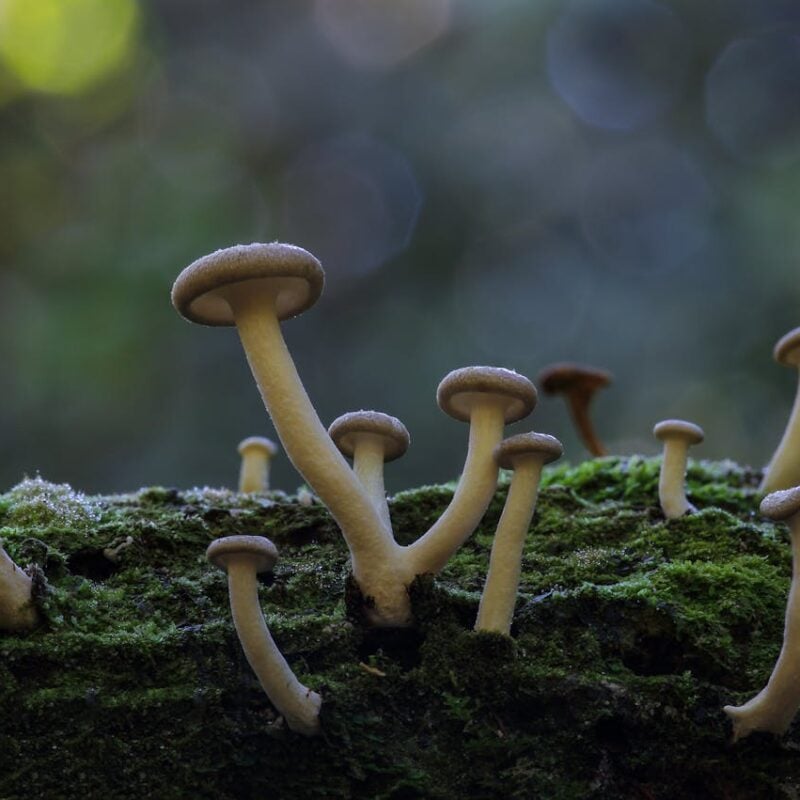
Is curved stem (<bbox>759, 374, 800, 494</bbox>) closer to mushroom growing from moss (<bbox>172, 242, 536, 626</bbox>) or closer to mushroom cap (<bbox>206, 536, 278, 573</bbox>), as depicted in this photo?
mushroom growing from moss (<bbox>172, 242, 536, 626</bbox>)

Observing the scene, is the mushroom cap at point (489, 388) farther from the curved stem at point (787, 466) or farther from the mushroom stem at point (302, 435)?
the curved stem at point (787, 466)

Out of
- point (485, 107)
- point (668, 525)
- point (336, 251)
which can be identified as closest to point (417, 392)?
point (336, 251)

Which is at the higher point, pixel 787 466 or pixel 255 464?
pixel 255 464

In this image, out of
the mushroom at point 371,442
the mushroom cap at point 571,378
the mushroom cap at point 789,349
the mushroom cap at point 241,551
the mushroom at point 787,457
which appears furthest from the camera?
the mushroom cap at point 571,378

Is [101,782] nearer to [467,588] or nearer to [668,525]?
[467,588]

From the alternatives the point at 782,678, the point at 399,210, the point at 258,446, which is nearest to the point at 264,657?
the point at 782,678

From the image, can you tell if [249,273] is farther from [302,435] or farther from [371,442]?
[371,442]

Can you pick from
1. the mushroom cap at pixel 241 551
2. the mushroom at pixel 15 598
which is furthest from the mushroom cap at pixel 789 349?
the mushroom at pixel 15 598
